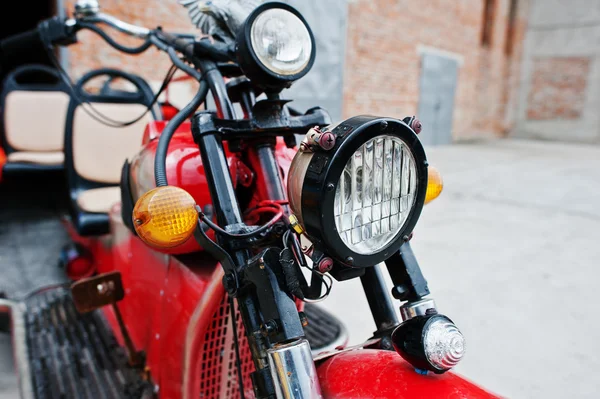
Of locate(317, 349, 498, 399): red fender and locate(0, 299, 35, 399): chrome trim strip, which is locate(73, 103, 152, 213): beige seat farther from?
locate(317, 349, 498, 399): red fender

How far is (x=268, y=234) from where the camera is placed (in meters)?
0.80

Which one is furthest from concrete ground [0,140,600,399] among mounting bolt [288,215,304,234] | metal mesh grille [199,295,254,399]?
mounting bolt [288,215,304,234]

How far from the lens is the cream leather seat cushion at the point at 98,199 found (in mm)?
2010

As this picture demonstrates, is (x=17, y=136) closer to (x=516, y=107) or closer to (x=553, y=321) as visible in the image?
(x=553, y=321)

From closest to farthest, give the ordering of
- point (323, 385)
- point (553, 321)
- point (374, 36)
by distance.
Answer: point (323, 385), point (553, 321), point (374, 36)

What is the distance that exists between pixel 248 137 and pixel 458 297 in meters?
1.96

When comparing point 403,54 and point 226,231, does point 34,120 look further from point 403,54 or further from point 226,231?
point 403,54

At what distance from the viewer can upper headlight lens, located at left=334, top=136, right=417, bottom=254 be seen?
26.5 inches

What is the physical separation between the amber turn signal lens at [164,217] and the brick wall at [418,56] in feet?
21.6

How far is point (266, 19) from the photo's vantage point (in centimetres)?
79

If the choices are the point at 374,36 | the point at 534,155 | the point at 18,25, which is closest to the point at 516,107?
the point at 534,155

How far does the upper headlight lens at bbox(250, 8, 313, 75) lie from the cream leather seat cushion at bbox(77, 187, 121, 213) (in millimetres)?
1452

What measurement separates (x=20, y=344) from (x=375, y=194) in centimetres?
162

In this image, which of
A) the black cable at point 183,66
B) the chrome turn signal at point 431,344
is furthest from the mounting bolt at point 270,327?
the black cable at point 183,66
